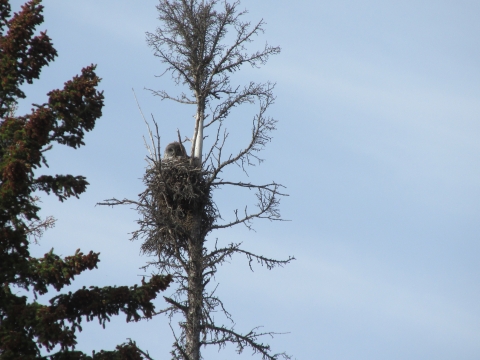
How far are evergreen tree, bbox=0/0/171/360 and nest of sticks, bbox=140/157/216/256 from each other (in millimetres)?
4814

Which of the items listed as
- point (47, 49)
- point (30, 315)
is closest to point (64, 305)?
point (30, 315)

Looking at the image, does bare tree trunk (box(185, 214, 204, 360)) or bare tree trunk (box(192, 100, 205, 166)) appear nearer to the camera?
bare tree trunk (box(185, 214, 204, 360))

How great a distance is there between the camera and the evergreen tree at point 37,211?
12492 millimetres

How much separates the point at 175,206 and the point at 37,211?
20.6ft

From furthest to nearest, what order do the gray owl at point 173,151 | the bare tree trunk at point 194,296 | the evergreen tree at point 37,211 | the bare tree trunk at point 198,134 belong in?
the gray owl at point 173,151, the bare tree trunk at point 198,134, the bare tree trunk at point 194,296, the evergreen tree at point 37,211

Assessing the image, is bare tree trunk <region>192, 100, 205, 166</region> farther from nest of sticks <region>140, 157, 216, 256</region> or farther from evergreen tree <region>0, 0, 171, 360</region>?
evergreen tree <region>0, 0, 171, 360</region>

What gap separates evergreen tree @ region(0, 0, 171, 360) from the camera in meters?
12.5

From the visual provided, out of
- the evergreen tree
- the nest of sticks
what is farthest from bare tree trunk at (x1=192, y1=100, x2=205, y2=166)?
the evergreen tree

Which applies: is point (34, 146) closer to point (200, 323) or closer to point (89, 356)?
point (89, 356)

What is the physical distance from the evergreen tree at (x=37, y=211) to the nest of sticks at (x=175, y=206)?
15.8 ft

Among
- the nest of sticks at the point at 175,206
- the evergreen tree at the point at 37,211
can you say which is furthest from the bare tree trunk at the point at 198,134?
the evergreen tree at the point at 37,211

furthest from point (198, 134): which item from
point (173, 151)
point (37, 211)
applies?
point (37, 211)

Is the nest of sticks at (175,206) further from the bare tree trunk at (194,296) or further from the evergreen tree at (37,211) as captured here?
the evergreen tree at (37,211)

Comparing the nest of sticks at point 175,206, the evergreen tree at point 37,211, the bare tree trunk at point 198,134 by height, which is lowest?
the evergreen tree at point 37,211
